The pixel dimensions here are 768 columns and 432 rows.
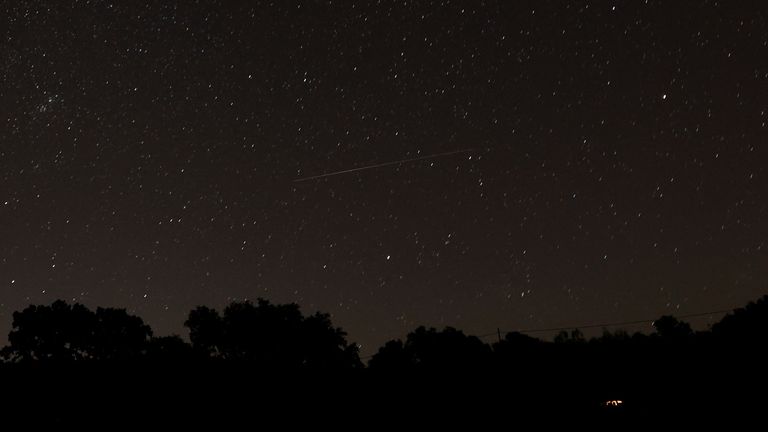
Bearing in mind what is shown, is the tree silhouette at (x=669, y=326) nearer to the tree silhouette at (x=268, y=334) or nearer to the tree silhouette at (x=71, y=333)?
the tree silhouette at (x=268, y=334)

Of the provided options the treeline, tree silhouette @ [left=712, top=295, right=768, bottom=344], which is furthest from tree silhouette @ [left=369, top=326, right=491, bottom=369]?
tree silhouette @ [left=712, top=295, right=768, bottom=344]

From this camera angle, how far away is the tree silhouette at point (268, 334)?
51.3 meters

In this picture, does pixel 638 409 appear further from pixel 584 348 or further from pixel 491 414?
pixel 584 348

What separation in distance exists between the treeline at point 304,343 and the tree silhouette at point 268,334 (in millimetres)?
61

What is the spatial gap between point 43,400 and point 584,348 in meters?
25.2

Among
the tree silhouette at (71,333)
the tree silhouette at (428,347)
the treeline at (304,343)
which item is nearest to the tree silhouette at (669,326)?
the treeline at (304,343)

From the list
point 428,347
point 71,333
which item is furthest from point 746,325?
point 71,333

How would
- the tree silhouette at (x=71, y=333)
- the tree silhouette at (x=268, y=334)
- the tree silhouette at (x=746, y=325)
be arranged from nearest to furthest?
the tree silhouette at (x=746, y=325) → the tree silhouette at (x=71, y=333) → the tree silhouette at (x=268, y=334)

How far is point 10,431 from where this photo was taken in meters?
22.7

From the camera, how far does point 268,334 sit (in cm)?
5197

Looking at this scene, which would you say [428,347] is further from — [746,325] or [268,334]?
[746,325]

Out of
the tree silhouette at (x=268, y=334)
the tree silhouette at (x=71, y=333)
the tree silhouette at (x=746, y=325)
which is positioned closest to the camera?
the tree silhouette at (x=746, y=325)

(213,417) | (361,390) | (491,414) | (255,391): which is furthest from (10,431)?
(491,414)

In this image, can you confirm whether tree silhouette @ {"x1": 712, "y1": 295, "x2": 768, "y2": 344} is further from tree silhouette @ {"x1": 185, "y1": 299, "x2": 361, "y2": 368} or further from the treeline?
tree silhouette @ {"x1": 185, "y1": 299, "x2": 361, "y2": 368}
